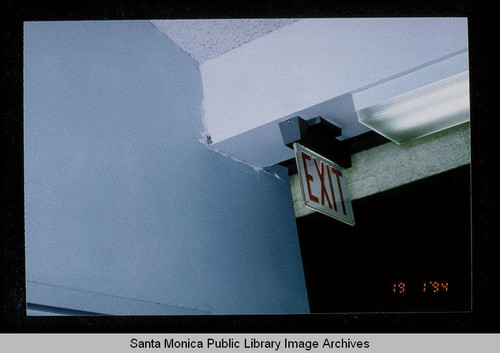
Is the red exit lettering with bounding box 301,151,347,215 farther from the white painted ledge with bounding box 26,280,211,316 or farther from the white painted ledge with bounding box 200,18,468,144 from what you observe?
the white painted ledge with bounding box 26,280,211,316

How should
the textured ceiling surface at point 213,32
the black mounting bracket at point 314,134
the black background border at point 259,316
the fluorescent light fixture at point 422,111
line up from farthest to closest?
the textured ceiling surface at point 213,32 → the black mounting bracket at point 314,134 → the fluorescent light fixture at point 422,111 → the black background border at point 259,316

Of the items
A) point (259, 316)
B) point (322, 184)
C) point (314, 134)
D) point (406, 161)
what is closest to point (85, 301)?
point (259, 316)

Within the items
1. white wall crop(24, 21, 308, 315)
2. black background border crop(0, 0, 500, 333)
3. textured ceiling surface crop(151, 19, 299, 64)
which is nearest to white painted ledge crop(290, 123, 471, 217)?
white wall crop(24, 21, 308, 315)

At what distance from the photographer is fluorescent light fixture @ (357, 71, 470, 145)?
288cm

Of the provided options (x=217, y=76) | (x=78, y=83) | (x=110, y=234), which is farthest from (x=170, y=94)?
(x=110, y=234)

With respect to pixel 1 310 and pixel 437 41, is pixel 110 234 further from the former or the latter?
pixel 437 41

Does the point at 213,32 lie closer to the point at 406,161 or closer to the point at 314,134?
the point at 314,134

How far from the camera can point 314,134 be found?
129 inches

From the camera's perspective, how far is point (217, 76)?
359 cm

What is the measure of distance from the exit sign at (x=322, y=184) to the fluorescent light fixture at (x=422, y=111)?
35cm

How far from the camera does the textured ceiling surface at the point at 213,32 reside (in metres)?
3.29

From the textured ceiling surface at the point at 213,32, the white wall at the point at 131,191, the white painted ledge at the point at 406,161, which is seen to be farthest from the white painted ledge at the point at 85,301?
the white painted ledge at the point at 406,161

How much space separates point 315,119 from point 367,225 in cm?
97

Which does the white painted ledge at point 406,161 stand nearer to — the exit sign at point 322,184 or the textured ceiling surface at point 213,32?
the exit sign at point 322,184
